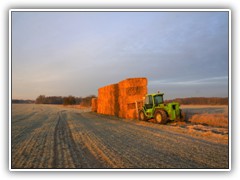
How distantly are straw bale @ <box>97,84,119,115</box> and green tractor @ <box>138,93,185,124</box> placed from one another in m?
5.05

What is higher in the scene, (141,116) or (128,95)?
(128,95)

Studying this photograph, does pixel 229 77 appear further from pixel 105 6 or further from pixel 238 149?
pixel 105 6

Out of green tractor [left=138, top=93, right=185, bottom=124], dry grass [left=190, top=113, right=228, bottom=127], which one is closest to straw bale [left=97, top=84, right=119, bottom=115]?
green tractor [left=138, top=93, right=185, bottom=124]

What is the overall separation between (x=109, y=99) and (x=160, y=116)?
31.4 feet

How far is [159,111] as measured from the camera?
14.0 m

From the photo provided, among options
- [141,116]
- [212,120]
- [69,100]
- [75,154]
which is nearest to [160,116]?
[141,116]

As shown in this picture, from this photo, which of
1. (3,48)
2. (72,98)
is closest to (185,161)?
(3,48)

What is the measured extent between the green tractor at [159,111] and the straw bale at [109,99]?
505cm

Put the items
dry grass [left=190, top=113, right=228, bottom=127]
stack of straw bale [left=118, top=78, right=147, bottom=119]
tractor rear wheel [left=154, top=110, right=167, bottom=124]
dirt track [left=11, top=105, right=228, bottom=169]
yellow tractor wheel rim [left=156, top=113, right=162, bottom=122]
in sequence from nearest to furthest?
dirt track [left=11, top=105, right=228, bottom=169] → dry grass [left=190, top=113, right=228, bottom=127] → tractor rear wheel [left=154, top=110, right=167, bottom=124] → yellow tractor wheel rim [left=156, top=113, right=162, bottom=122] → stack of straw bale [left=118, top=78, right=147, bottom=119]

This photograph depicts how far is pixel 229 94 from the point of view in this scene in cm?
630

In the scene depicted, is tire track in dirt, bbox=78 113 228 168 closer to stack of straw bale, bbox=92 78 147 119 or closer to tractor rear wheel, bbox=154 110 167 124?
tractor rear wheel, bbox=154 110 167 124

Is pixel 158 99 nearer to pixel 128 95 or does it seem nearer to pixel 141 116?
pixel 141 116

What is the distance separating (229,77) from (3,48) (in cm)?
597

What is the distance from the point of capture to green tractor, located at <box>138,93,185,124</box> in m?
13.7
